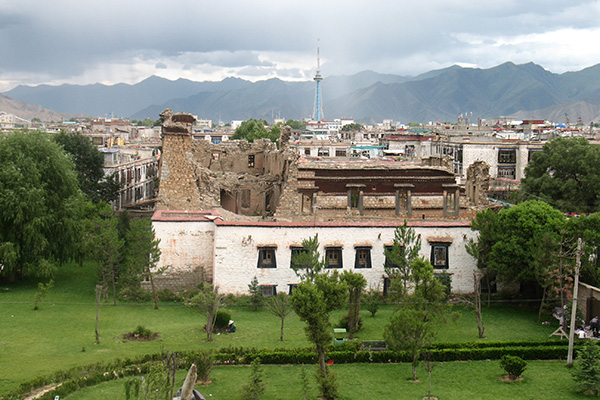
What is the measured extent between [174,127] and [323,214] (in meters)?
11.2

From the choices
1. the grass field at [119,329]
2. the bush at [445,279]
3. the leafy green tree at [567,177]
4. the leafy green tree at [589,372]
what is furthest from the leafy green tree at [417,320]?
the leafy green tree at [567,177]

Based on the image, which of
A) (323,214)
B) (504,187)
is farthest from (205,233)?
(504,187)

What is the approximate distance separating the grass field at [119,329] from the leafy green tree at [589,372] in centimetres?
458

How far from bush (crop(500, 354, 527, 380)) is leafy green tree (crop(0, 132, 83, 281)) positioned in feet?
72.2

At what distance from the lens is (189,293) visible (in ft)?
94.1

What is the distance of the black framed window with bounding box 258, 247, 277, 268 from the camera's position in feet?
94.1

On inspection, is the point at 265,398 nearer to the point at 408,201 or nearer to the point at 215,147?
the point at 408,201

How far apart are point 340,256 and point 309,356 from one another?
8302mm

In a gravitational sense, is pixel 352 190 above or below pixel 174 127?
below

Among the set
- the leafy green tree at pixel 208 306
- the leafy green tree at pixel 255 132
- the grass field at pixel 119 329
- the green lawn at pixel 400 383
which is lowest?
the green lawn at pixel 400 383

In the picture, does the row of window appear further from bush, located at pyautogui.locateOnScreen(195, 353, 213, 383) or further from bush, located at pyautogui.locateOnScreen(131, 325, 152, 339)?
bush, located at pyautogui.locateOnScreen(195, 353, 213, 383)

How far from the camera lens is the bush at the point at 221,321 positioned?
24297 millimetres

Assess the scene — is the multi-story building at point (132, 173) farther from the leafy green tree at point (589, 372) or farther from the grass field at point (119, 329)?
the leafy green tree at point (589, 372)

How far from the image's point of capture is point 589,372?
19.1 meters
